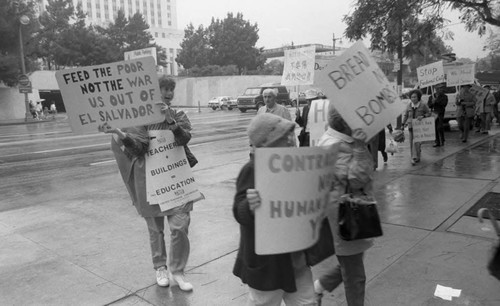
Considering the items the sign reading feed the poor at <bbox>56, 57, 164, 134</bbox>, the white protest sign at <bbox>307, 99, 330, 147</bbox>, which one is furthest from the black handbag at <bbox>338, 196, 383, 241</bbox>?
the white protest sign at <bbox>307, 99, 330, 147</bbox>

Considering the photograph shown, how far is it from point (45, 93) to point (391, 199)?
4659cm

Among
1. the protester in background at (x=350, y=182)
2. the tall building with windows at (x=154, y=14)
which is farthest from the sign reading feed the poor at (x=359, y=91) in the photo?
the tall building with windows at (x=154, y=14)

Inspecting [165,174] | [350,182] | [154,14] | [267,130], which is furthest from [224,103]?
[154,14]

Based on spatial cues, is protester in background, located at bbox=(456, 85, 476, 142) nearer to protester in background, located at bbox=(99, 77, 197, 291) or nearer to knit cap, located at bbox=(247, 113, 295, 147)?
protester in background, located at bbox=(99, 77, 197, 291)

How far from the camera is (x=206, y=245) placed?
16.3 ft

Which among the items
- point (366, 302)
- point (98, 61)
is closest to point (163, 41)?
point (98, 61)

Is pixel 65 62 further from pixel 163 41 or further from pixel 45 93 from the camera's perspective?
pixel 163 41

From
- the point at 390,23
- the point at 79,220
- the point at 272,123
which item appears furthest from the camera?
the point at 390,23

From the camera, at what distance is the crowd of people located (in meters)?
2.44

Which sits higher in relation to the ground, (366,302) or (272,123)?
(272,123)

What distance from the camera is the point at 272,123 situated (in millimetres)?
2416

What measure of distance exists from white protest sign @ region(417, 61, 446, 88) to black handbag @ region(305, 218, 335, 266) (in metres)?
9.80

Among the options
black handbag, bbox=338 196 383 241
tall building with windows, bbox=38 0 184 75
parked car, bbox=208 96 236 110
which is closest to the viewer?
black handbag, bbox=338 196 383 241

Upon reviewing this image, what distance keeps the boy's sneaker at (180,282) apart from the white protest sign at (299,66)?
6.52m
